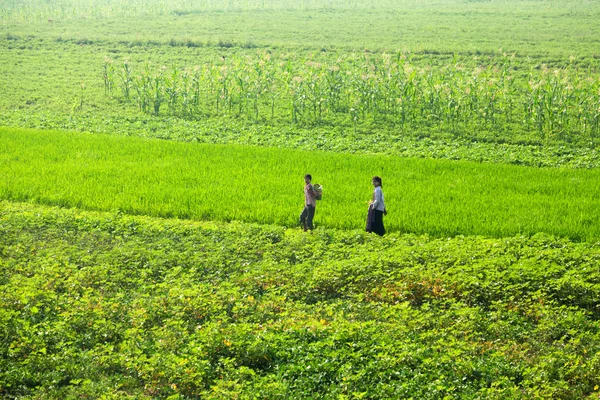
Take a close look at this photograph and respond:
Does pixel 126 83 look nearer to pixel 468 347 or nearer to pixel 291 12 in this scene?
pixel 468 347

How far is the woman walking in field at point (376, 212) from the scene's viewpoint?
17.3 meters

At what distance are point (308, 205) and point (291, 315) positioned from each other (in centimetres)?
552

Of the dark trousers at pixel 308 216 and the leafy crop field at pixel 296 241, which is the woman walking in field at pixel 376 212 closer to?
the leafy crop field at pixel 296 241

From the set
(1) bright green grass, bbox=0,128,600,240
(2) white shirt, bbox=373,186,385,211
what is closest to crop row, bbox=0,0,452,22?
(1) bright green grass, bbox=0,128,600,240

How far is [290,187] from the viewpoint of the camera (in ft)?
76.7

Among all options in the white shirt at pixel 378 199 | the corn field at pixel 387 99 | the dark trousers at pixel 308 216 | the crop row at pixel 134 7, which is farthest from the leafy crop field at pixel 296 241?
the crop row at pixel 134 7

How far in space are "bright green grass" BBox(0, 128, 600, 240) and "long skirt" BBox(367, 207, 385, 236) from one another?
1680 mm

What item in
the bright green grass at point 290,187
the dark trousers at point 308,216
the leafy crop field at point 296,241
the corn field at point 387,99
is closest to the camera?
the leafy crop field at point 296,241

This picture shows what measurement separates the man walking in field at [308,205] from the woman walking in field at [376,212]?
157 cm

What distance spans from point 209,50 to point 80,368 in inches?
1872

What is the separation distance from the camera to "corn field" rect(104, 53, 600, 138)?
3538cm

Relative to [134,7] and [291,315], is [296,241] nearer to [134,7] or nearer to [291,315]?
[291,315]

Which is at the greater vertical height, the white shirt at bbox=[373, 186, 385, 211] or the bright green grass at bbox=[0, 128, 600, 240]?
the white shirt at bbox=[373, 186, 385, 211]

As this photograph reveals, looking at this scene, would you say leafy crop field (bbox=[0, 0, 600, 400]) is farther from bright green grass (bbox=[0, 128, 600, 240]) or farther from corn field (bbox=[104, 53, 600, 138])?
corn field (bbox=[104, 53, 600, 138])
